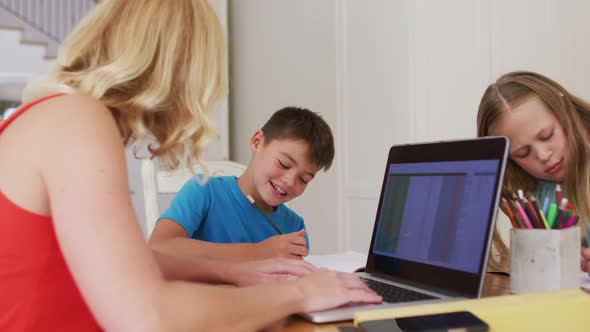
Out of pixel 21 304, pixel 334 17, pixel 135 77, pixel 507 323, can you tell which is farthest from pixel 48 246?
pixel 334 17

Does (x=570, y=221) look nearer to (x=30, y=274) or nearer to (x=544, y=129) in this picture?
(x=544, y=129)

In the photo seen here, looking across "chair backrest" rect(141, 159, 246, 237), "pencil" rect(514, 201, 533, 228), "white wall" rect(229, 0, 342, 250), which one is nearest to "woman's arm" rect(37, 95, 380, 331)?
"pencil" rect(514, 201, 533, 228)

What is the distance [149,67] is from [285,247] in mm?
577

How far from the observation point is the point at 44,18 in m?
4.80

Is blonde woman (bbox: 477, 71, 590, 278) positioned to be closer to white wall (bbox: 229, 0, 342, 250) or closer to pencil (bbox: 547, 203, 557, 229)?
pencil (bbox: 547, 203, 557, 229)

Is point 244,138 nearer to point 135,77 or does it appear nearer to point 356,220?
point 356,220

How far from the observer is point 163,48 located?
0.68 m

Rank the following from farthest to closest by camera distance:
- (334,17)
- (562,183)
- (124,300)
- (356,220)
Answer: (334,17), (356,220), (562,183), (124,300)

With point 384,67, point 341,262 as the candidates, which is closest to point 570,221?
point 341,262

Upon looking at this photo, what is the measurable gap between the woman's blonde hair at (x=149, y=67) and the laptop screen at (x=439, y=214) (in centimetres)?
34

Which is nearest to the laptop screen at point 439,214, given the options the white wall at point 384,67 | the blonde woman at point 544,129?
the blonde woman at point 544,129

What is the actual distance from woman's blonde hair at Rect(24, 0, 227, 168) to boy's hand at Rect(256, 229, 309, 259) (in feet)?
1.53

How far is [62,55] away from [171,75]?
0.14 meters

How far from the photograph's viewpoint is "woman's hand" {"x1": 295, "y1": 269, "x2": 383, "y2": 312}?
0.64 metres
